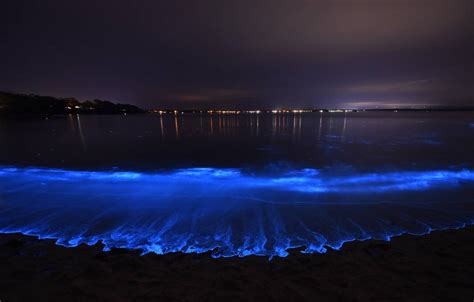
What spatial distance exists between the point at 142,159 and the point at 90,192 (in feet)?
22.5

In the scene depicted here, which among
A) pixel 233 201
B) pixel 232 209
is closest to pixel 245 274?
pixel 232 209

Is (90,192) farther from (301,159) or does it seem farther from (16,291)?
(301,159)

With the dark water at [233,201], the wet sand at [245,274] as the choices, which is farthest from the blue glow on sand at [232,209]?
the wet sand at [245,274]

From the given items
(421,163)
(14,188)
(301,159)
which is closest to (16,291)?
(14,188)

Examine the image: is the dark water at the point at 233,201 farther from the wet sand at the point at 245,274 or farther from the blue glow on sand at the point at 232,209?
the wet sand at the point at 245,274

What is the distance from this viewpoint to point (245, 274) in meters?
4.19

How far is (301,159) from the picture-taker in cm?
1537

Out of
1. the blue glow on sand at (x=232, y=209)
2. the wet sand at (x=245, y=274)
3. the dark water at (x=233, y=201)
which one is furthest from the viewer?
the dark water at (x=233, y=201)

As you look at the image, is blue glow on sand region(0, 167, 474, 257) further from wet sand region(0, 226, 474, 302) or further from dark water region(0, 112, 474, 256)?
wet sand region(0, 226, 474, 302)

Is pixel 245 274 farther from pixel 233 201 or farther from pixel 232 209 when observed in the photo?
pixel 233 201

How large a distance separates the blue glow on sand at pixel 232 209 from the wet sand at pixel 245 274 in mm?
396

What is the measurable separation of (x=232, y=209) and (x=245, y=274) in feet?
10.4

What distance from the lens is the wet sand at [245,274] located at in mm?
3693

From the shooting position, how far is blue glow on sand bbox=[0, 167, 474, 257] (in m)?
5.50
